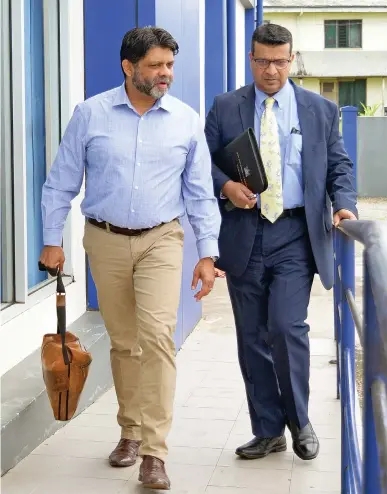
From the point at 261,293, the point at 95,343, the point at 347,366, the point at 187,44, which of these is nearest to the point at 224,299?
the point at 187,44

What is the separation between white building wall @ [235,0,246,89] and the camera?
48.8 feet

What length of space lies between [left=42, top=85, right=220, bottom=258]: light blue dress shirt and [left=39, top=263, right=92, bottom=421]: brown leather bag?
40 centimetres

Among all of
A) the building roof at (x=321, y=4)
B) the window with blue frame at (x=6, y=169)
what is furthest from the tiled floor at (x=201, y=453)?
the building roof at (x=321, y=4)

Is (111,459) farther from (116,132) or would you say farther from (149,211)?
(116,132)

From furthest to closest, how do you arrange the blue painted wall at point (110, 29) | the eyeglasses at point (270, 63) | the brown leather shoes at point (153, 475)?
the blue painted wall at point (110, 29) < the eyeglasses at point (270, 63) < the brown leather shoes at point (153, 475)

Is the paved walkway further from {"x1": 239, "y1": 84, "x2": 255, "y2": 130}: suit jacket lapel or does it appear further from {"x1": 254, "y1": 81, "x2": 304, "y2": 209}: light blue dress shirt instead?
{"x1": 239, "y1": 84, "x2": 255, "y2": 130}: suit jacket lapel

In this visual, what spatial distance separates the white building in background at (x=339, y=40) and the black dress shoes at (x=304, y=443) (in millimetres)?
41908

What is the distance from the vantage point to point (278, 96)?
4664 millimetres

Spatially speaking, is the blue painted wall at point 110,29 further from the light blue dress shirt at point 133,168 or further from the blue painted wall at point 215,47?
the blue painted wall at point 215,47

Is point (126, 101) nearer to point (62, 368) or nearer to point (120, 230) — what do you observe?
point (120, 230)

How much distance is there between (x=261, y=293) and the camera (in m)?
4.73

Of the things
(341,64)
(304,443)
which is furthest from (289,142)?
(341,64)

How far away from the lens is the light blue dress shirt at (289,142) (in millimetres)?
4613

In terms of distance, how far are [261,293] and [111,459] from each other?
3.33 feet
